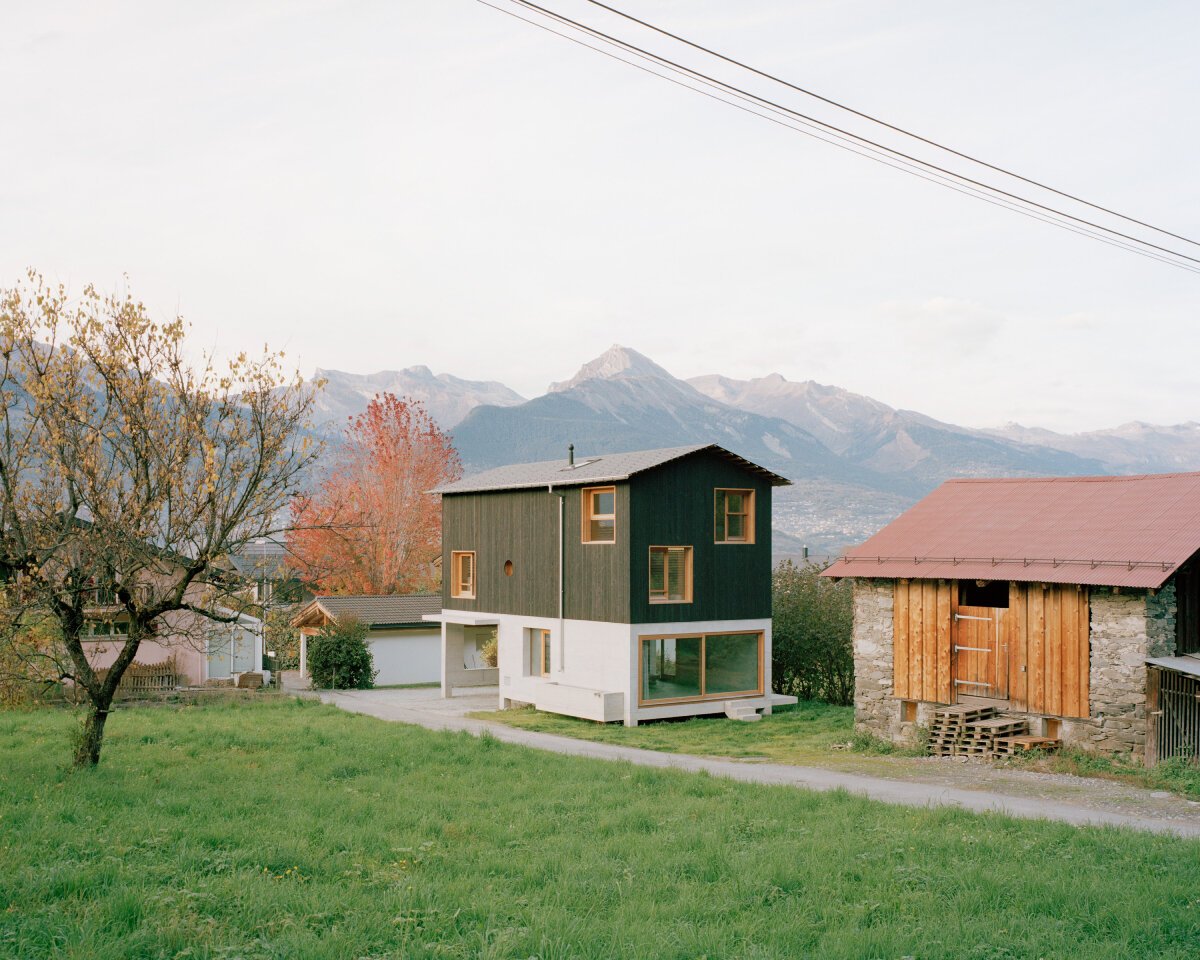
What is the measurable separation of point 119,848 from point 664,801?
673 centimetres

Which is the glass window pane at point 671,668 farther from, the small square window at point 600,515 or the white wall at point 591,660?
the small square window at point 600,515

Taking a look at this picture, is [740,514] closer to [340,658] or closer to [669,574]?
[669,574]

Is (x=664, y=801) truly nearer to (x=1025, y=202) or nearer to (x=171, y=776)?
(x=171, y=776)

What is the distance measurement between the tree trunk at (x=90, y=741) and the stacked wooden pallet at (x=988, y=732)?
15.7 meters

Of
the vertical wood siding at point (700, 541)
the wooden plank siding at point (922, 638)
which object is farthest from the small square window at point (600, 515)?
the wooden plank siding at point (922, 638)

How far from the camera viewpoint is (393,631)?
1492 inches

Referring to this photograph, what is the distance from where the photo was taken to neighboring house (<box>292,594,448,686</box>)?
3750 cm

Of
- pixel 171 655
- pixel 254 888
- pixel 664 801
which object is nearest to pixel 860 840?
pixel 664 801

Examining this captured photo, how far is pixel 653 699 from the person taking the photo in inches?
1059

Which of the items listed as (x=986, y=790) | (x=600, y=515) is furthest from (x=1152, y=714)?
(x=600, y=515)

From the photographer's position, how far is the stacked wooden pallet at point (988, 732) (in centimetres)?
2009

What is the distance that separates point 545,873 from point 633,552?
1690 cm

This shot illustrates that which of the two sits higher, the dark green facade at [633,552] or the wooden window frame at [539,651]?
the dark green facade at [633,552]

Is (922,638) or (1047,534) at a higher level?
(1047,534)
